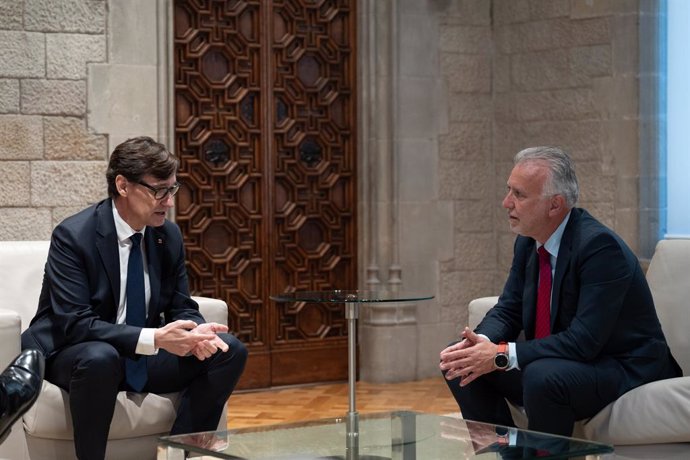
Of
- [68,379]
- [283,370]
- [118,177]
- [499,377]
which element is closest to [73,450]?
[68,379]

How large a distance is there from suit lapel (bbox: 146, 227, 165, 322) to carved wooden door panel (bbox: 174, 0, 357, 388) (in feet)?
7.43

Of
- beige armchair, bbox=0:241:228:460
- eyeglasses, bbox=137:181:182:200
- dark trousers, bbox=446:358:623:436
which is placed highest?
eyeglasses, bbox=137:181:182:200

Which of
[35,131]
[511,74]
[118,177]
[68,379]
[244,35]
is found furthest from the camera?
[511,74]

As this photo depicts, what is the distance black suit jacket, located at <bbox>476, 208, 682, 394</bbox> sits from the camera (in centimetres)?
364

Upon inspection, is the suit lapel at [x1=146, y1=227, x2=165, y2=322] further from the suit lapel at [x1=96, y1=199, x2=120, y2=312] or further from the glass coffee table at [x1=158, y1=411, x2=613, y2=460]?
the glass coffee table at [x1=158, y1=411, x2=613, y2=460]

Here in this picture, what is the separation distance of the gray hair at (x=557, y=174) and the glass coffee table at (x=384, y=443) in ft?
2.89

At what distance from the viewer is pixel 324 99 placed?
6758mm

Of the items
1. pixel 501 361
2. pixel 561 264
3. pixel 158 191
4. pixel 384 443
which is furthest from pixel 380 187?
pixel 384 443

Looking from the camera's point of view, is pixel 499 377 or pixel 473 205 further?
pixel 473 205

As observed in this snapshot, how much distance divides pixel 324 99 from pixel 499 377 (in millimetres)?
3241

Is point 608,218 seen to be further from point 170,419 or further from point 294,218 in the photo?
point 170,419

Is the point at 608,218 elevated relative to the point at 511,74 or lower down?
lower down

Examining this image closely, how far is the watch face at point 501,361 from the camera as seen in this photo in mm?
3688

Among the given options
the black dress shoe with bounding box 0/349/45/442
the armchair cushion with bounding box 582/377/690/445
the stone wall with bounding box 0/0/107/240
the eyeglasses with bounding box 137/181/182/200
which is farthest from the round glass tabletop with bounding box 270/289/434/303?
the stone wall with bounding box 0/0/107/240
